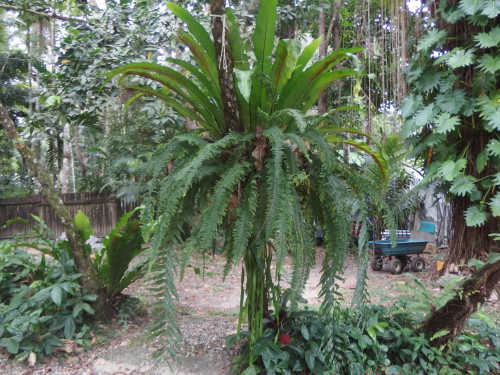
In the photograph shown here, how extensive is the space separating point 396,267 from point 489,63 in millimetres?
4530

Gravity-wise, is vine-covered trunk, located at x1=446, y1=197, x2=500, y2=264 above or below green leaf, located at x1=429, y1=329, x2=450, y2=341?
above

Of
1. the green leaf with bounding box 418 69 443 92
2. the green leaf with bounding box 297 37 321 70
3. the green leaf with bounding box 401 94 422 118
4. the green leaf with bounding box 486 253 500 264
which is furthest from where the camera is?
the green leaf with bounding box 401 94 422 118

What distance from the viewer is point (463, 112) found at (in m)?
2.63

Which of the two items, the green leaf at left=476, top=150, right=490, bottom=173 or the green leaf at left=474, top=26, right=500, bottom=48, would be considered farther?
the green leaf at left=476, top=150, right=490, bottom=173

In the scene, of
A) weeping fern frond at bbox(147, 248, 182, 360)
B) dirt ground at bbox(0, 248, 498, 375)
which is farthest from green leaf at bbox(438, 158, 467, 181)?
weeping fern frond at bbox(147, 248, 182, 360)

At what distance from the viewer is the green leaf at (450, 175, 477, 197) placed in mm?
2662

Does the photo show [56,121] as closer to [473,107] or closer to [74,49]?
[74,49]

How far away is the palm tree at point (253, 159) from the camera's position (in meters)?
1.70

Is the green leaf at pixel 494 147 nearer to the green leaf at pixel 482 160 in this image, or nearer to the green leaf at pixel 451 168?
the green leaf at pixel 482 160

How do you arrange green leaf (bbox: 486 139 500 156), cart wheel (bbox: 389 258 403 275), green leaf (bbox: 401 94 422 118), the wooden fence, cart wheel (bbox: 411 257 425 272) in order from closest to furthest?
1. green leaf (bbox: 486 139 500 156)
2. green leaf (bbox: 401 94 422 118)
3. cart wheel (bbox: 389 258 403 275)
4. cart wheel (bbox: 411 257 425 272)
5. the wooden fence

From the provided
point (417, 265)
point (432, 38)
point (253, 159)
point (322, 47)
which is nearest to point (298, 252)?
point (253, 159)

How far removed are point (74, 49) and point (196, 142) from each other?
379cm

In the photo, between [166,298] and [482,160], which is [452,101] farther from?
[166,298]

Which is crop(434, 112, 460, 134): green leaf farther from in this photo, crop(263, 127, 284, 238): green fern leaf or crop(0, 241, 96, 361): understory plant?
crop(0, 241, 96, 361): understory plant
